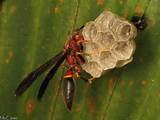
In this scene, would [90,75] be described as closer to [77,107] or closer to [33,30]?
[77,107]

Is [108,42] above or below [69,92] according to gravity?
above

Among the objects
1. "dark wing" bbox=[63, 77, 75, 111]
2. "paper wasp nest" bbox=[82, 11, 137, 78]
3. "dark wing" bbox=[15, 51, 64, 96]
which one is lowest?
"dark wing" bbox=[63, 77, 75, 111]

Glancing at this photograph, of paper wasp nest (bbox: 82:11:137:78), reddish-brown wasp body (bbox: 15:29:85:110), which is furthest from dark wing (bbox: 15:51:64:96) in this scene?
paper wasp nest (bbox: 82:11:137:78)

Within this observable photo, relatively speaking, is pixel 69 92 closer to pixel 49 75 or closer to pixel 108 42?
pixel 49 75

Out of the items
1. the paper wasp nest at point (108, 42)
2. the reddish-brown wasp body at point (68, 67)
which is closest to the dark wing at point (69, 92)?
the reddish-brown wasp body at point (68, 67)

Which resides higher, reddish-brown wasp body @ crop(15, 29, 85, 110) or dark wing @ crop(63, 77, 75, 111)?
reddish-brown wasp body @ crop(15, 29, 85, 110)

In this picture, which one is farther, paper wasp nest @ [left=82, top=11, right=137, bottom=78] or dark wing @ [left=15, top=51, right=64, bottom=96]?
dark wing @ [left=15, top=51, right=64, bottom=96]

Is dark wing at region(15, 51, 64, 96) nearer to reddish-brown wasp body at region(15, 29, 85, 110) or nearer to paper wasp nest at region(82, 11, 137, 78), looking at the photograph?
reddish-brown wasp body at region(15, 29, 85, 110)

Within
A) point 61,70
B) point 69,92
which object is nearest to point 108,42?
point 69,92
